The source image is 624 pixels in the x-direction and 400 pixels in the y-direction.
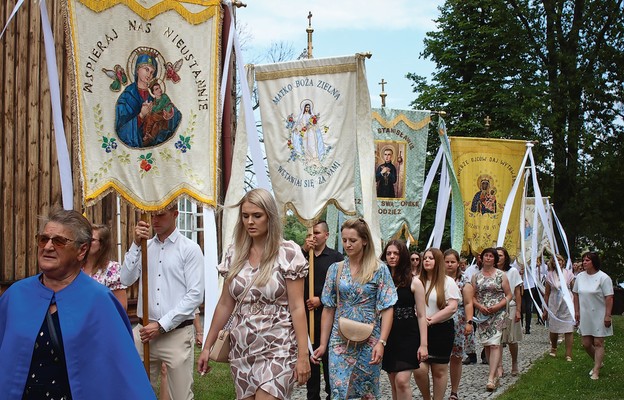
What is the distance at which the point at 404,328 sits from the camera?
28.5 ft

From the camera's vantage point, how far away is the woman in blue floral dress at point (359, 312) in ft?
24.9

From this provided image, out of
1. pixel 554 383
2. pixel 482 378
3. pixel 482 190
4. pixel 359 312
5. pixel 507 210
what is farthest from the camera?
pixel 482 190

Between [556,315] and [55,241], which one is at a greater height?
[55,241]

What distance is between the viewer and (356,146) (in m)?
10.2

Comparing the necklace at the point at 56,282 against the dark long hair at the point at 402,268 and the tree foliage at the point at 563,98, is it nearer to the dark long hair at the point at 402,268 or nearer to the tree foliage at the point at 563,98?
the dark long hair at the point at 402,268

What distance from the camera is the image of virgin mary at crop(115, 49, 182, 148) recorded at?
22.4ft

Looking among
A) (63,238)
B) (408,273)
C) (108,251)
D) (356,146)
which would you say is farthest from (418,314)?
(63,238)

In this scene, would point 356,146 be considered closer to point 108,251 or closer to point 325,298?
point 325,298

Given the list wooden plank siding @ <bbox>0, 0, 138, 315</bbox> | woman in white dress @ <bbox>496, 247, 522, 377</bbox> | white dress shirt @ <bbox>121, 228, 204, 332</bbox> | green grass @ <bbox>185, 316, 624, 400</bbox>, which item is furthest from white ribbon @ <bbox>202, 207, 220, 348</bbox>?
woman in white dress @ <bbox>496, 247, 522, 377</bbox>

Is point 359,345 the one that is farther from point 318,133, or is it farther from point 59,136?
point 318,133

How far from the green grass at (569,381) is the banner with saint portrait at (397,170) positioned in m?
2.90

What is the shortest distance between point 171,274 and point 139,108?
129 centimetres

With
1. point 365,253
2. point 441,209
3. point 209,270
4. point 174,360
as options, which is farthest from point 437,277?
point 174,360

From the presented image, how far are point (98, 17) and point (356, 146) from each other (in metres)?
4.09
